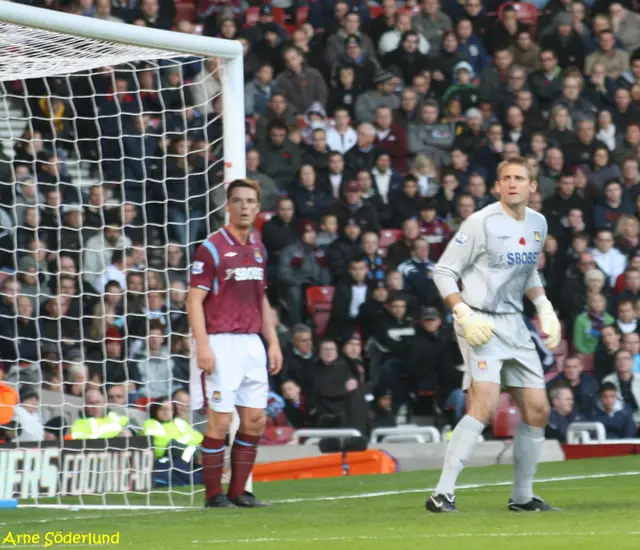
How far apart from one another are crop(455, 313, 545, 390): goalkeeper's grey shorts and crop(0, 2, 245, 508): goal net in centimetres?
228

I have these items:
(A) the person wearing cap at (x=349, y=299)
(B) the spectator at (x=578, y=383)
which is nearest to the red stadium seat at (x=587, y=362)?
(B) the spectator at (x=578, y=383)

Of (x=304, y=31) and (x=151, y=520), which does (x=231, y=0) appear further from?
(x=151, y=520)

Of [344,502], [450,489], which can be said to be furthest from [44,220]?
[450,489]

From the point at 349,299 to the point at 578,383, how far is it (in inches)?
96.8

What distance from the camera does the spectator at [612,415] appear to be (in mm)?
13961

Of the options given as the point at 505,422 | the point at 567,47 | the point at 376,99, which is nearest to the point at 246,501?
the point at 505,422

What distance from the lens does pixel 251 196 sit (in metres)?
8.39

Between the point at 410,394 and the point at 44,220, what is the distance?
14.2 ft

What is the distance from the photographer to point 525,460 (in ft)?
25.4

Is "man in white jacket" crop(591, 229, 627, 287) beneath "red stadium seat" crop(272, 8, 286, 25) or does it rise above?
beneath

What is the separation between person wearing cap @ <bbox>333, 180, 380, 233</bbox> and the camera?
15664mm

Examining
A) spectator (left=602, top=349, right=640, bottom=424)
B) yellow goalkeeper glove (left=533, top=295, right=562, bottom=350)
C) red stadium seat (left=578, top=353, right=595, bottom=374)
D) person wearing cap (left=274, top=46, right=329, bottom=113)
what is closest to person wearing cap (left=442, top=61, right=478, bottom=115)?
person wearing cap (left=274, top=46, right=329, bottom=113)

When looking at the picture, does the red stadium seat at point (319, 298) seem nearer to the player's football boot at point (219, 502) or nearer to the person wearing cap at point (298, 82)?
the person wearing cap at point (298, 82)

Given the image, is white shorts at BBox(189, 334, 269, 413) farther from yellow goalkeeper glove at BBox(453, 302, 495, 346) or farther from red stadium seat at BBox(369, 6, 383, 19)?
red stadium seat at BBox(369, 6, 383, 19)
